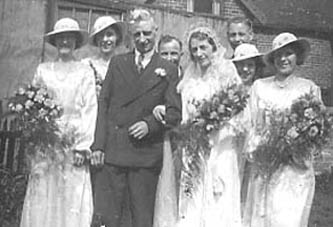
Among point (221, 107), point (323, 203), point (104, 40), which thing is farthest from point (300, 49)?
point (323, 203)

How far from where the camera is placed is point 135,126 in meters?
5.62

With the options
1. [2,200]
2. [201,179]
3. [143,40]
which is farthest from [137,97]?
[2,200]

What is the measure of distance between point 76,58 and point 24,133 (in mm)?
968

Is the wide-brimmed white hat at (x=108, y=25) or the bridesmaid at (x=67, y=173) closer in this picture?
the bridesmaid at (x=67, y=173)

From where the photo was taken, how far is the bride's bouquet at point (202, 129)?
5734mm

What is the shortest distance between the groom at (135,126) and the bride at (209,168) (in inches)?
7.6

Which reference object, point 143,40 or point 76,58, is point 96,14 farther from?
point 143,40

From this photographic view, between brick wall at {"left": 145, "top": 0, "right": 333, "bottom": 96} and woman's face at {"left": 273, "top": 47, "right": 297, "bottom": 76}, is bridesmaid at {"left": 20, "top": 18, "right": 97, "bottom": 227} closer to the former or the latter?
woman's face at {"left": 273, "top": 47, "right": 297, "bottom": 76}

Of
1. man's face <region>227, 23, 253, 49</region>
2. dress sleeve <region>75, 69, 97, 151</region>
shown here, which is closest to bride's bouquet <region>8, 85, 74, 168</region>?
dress sleeve <region>75, 69, 97, 151</region>

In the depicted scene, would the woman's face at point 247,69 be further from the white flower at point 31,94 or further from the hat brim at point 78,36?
the white flower at point 31,94

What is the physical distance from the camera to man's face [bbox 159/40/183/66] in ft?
22.5

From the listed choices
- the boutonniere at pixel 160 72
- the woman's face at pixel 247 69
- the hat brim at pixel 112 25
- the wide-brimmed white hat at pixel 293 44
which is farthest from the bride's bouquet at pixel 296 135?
the hat brim at pixel 112 25

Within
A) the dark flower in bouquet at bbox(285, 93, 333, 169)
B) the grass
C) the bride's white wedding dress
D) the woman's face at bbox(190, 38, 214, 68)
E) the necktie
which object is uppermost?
the woman's face at bbox(190, 38, 214, 68)

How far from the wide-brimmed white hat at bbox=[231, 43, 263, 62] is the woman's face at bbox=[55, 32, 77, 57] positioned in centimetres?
152
